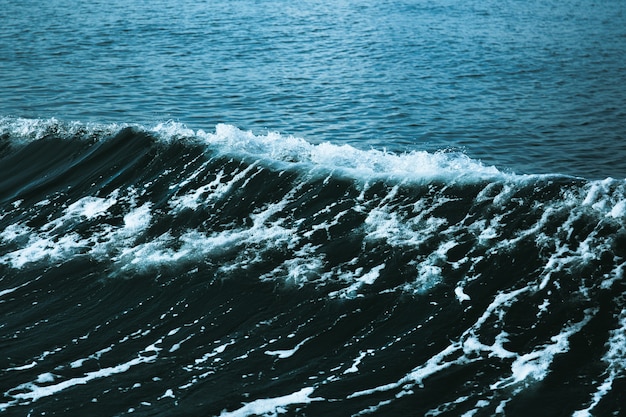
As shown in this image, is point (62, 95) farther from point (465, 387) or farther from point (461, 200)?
point (465, 387)

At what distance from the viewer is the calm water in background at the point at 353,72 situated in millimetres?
18625

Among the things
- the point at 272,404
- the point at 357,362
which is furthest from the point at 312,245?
the point at 272,404

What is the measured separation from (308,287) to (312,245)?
1.33 meters

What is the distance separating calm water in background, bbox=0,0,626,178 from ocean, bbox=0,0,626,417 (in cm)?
15

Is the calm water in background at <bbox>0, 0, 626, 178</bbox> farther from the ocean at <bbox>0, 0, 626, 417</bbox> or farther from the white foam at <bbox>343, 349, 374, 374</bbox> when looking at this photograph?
the white foam at <bbox>343, 349, 374, 374</bbox>

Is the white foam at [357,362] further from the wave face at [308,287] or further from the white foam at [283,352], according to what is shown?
the white foam at [283,352]

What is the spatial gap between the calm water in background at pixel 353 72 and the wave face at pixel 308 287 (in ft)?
11.3

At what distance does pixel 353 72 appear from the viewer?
2506cm

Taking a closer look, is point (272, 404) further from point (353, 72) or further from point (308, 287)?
point (353, 72)

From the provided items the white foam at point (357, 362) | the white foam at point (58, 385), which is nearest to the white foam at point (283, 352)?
the white foam at point (357, 362)

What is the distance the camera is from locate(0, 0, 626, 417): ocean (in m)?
8.66

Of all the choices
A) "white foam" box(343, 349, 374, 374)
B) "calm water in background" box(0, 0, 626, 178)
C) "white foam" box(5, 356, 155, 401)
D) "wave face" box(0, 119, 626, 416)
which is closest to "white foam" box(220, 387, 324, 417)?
"wave face" box(0, 119, 626, 416)

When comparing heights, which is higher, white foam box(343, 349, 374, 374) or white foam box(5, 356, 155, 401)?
white foam box(5, 356, 155, 401)

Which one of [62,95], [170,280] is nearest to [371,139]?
[170,280]
